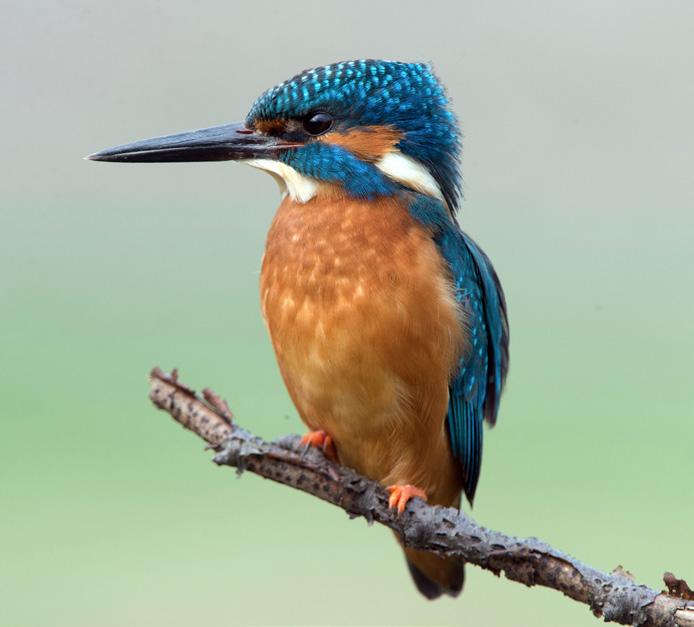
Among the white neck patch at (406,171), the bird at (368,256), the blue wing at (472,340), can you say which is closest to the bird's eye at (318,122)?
the bird at (368,256)

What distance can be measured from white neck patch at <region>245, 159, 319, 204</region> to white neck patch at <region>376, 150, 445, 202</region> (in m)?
0.15

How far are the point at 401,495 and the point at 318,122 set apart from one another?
0.77 meters

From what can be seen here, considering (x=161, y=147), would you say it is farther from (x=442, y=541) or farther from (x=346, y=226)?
(x=442, y=541)

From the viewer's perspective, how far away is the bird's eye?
232 centimetres

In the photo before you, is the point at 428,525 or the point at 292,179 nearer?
the point at 428,525

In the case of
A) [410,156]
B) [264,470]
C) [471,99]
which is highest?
[471,99]

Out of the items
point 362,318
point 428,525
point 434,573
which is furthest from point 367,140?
point 434,573

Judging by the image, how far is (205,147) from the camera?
2.37 m

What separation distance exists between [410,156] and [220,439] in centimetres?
71

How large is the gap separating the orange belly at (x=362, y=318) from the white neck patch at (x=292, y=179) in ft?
0.06

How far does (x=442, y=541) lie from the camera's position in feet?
6.74

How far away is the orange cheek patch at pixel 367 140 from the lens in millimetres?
2328

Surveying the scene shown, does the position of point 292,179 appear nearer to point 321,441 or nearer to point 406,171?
point 406,171

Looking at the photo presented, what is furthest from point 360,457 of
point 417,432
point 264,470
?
point 264,470
